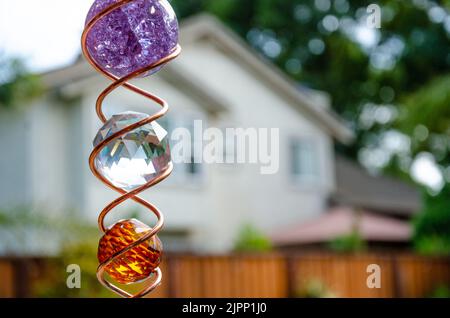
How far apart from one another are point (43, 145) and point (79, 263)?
21.1 feet

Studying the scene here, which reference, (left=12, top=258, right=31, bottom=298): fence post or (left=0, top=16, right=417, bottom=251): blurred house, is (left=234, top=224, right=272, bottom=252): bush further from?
(left=12, top=258, right=31, bottom=298): fence post

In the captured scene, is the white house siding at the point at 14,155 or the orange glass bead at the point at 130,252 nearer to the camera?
the orange glass bead at the point at 130,252

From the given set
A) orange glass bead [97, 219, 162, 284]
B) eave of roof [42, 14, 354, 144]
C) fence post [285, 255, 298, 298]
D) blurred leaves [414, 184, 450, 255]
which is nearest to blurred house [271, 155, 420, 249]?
eave of roof [42, 14, 354, 144]

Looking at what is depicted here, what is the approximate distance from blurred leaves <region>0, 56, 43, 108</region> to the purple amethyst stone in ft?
38.4

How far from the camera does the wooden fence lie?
8.73m

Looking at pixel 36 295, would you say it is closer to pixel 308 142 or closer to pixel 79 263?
pixel 79 263

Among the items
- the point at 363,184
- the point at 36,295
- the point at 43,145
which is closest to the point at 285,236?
the point at 363,184

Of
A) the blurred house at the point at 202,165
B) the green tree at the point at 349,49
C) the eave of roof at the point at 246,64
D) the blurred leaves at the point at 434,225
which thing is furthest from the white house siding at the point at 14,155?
the green tree at the point at 349,49

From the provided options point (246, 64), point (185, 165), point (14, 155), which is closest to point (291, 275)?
point (185, 165)

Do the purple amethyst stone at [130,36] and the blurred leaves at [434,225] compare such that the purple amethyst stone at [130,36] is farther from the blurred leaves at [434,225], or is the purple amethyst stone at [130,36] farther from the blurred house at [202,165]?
the blurred leaves at [434,225]

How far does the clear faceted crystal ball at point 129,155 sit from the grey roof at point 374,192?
18.6 m

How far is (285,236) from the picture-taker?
56.9ft

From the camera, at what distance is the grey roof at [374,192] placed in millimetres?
20384
